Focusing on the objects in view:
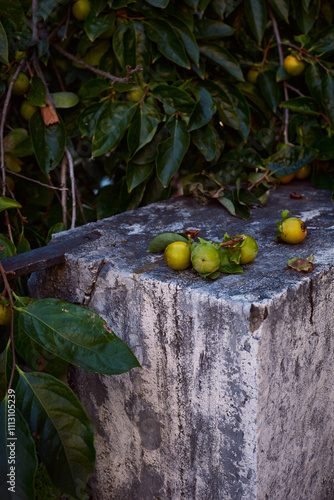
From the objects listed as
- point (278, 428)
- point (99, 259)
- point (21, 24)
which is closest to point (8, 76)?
point (21, 24)

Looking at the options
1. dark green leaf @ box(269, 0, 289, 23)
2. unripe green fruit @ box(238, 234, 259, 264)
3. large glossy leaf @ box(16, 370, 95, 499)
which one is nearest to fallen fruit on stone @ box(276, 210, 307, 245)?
unripe green fruit @ box(238, 234, 259, 264)

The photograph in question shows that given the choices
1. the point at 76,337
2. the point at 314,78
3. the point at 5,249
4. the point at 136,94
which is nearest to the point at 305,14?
the point at 314,78

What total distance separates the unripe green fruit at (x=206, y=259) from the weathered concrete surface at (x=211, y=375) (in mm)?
30

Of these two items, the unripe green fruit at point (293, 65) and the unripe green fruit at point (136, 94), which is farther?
the unripe green fruit at point (293, 65)

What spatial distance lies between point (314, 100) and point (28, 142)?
98 cm

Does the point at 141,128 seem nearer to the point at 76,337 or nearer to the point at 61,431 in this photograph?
the point at 76,337

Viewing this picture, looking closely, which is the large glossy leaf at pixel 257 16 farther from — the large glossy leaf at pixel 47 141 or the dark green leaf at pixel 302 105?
the large glossy leaf at pixel 47 141

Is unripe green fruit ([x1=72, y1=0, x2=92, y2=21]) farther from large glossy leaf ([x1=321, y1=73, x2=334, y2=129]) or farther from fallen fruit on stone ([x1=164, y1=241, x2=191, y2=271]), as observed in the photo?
fallen fruit on stone ([x1=164, y1=241, x2=191, y2=271])

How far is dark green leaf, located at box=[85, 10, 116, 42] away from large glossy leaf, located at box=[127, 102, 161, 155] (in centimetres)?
27

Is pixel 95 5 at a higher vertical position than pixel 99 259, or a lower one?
higher

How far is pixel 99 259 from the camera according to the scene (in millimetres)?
1206

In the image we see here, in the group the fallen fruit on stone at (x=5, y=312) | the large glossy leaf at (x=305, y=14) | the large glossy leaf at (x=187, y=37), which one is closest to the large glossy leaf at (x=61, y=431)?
the fallen fruit on stone at (x=5, y=312)

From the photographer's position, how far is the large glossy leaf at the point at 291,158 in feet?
5.53

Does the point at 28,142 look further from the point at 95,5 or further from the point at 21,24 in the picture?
the point at 95,5
